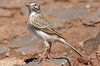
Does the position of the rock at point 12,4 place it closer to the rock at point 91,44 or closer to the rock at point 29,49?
the rock at point 29,49

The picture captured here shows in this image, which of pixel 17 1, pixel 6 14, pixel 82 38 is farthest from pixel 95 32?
pixel 17 1

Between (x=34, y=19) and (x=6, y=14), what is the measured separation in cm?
316

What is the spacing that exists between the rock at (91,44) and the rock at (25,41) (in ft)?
3.34

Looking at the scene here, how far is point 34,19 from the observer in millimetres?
7086

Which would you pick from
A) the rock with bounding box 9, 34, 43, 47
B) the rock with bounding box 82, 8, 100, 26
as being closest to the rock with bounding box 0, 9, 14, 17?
the rock with bounding box 9, 34, 43, 47

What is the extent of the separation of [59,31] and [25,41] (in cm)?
89

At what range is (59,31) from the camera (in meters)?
8.67

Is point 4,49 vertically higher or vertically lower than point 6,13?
lower

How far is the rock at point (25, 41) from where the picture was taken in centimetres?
809

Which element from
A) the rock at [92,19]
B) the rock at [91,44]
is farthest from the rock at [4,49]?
the rock at [92,19]

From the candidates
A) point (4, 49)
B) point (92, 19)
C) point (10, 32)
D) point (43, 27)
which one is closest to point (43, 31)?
point (43, 27)

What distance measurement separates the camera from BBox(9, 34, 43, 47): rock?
8.09 metres

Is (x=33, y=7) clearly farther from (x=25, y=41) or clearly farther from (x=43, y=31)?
(x=25, y=41)

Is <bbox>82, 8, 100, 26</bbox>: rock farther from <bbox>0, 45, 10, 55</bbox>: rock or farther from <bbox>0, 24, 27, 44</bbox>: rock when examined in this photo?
<bbox>0, 45, 10, 55</bbox>: rock
